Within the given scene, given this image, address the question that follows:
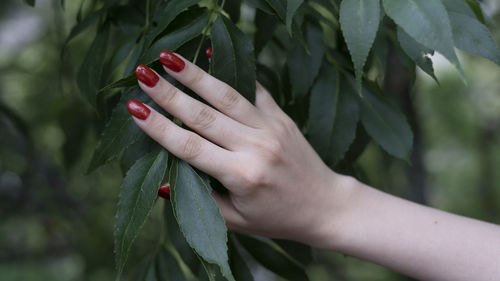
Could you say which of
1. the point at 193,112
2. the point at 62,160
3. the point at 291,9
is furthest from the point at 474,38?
the point at 62,160

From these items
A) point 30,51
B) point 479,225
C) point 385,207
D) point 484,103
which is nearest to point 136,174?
point 385,207

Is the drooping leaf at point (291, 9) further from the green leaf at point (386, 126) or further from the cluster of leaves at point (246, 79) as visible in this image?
the green leaf at point (386, 126)

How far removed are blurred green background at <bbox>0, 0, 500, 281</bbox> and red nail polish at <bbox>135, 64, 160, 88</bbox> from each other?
0.15 m

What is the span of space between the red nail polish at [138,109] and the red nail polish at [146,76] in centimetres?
2

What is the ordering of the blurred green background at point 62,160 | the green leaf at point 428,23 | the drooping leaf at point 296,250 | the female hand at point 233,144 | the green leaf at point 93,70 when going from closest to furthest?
1. the green leaf at point 428,23
2. the female hand at point 233,144
3. the green leaf at point 93,70
4. the drooping leaf at point 296,250
5. the blurred green background at point 62,160

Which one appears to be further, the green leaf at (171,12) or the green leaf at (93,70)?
the green leaf at (93,70)

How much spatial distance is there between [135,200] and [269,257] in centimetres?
31

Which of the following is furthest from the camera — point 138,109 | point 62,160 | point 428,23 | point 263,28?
point 62,160

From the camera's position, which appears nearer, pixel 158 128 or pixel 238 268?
pixel 158 128

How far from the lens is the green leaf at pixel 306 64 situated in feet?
2.07

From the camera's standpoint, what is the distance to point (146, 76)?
1.56 feet

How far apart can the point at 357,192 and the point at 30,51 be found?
6.24 ft

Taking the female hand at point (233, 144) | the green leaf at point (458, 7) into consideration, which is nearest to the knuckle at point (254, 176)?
the female hand at point (233, 144)

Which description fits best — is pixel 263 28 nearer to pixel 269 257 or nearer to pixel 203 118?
pixel 203 118
